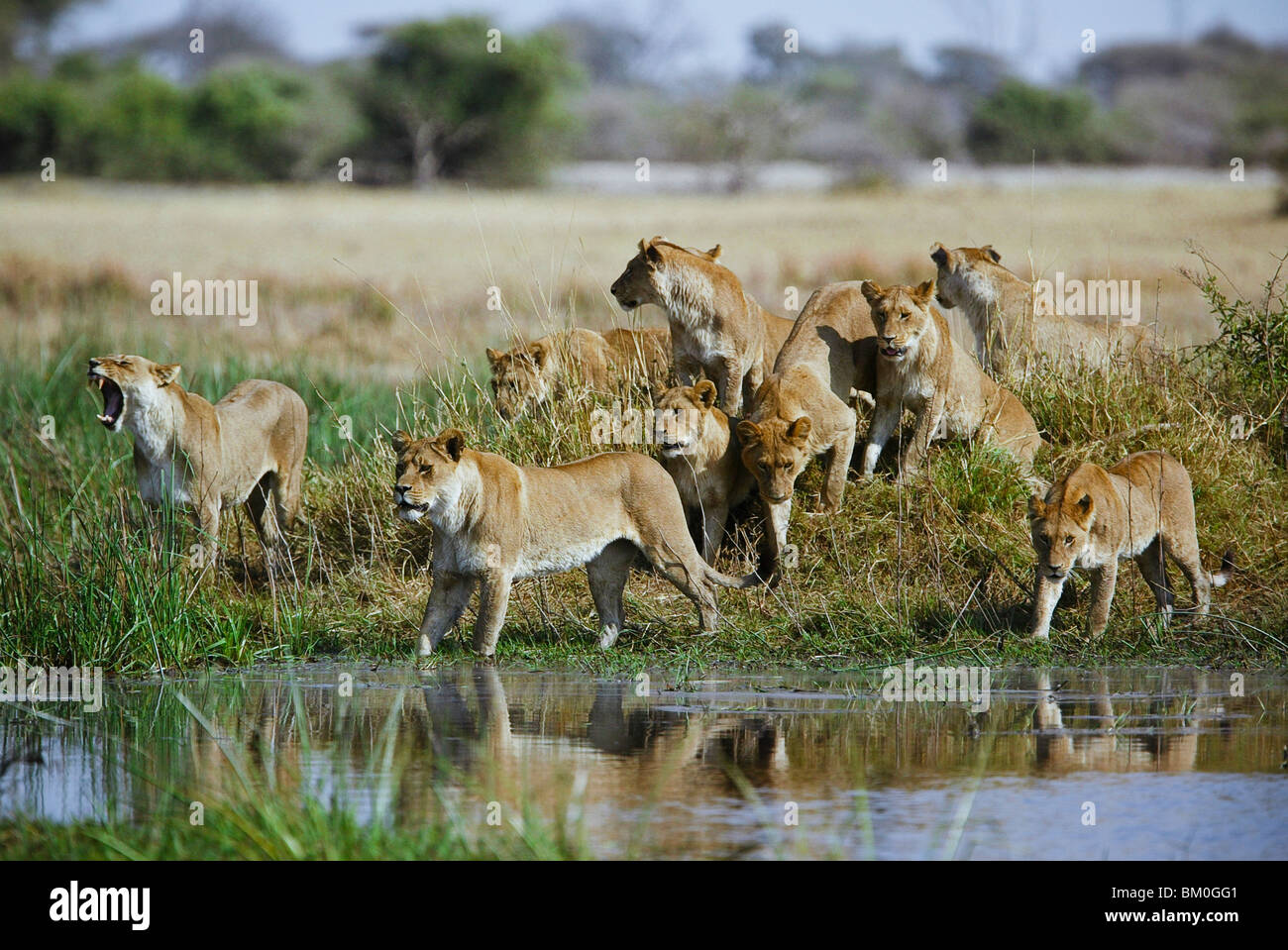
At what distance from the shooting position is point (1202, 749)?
648 centimetres

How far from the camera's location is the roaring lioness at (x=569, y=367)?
1066 centimetres

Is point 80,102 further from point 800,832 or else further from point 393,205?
point 800,832

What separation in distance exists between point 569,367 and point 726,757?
4670 millimetres

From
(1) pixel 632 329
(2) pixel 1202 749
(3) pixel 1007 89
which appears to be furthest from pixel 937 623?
(3) pixel 1007 89

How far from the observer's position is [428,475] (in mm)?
7953

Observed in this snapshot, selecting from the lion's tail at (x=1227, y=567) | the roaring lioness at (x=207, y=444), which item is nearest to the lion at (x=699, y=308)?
the roaring lioness at (x=207, y=444)

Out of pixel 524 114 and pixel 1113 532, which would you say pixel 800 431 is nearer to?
pixel 1113 532

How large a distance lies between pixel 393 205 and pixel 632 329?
43.3 m

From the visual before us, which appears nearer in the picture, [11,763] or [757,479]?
[11,763]

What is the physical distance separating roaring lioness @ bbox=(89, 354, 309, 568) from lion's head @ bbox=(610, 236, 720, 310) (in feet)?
7.86

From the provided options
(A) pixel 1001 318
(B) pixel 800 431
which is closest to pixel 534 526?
(B) pixel 800 431

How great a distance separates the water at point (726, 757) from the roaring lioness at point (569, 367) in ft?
8.87

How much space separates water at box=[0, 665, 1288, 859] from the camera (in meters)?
5.39
